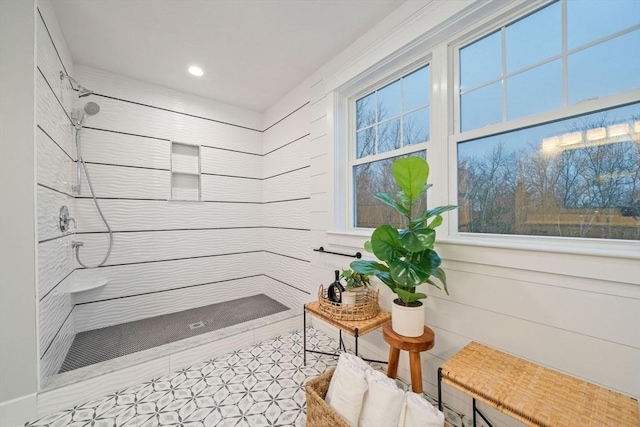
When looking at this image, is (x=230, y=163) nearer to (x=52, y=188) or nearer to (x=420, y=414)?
(x=52, y=188)

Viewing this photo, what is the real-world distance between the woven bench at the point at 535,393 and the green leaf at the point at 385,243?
553 millimetres

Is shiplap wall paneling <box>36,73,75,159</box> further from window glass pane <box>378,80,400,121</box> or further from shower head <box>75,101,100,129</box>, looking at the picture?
window glass pane <box>378,80,400,121</box>

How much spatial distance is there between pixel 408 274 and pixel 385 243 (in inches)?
7.5

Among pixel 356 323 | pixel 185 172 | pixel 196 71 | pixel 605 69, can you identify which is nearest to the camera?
pixel 605 69

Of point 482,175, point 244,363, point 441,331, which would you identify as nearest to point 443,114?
point 482,175

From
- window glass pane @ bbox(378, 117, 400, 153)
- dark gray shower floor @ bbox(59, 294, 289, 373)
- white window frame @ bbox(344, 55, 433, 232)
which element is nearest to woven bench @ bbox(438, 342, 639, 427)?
white window frame @ bbox(344, 55, 433, 232)

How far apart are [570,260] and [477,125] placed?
2.74 ft

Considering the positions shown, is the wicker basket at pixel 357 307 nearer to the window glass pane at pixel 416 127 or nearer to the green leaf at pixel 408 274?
the green leaf at pixel 408 274

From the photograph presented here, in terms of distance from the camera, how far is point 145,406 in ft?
4.94

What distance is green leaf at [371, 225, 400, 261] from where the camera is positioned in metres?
1.32

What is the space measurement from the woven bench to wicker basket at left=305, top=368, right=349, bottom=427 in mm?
495

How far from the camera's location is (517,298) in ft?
3.97

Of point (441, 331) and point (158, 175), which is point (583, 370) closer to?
point (441, 331)

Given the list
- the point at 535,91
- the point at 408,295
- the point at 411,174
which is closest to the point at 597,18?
the point at 535,91
